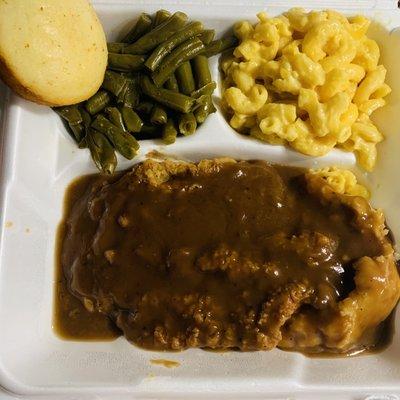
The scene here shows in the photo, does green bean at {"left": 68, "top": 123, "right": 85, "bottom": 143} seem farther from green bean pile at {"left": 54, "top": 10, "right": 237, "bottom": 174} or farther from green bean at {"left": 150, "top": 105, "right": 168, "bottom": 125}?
green bean at {"left": 150, "top": 105, "right": 168, "bottom": 125}

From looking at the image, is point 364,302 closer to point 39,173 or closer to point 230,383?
point 230,383

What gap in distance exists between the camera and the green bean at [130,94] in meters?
2.46

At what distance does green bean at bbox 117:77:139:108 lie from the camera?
246 cm

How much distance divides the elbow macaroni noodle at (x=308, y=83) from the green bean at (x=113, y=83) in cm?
49

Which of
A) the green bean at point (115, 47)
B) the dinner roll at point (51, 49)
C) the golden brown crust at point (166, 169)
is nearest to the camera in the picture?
the dinner roll at point (51, 49)

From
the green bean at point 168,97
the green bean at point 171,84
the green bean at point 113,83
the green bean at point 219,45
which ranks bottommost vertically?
the green bean at point 113,83

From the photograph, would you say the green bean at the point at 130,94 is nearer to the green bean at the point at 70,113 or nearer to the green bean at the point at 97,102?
the green bean at the point at 97,102

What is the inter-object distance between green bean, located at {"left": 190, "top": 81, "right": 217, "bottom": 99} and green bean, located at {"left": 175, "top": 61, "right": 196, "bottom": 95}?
0.10 ft

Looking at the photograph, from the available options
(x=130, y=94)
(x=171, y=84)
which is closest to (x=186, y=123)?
(x=171, y=84)

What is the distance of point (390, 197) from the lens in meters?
2.53

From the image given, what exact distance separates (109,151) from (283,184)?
798mm

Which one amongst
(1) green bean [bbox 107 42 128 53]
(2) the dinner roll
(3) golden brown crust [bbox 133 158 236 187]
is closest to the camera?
(2) the dinner roll

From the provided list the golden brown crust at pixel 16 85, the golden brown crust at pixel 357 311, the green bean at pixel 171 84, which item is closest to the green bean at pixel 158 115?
the green bean at pixel 171 84

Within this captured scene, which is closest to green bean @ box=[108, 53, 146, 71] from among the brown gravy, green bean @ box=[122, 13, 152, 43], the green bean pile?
the green bean pile
